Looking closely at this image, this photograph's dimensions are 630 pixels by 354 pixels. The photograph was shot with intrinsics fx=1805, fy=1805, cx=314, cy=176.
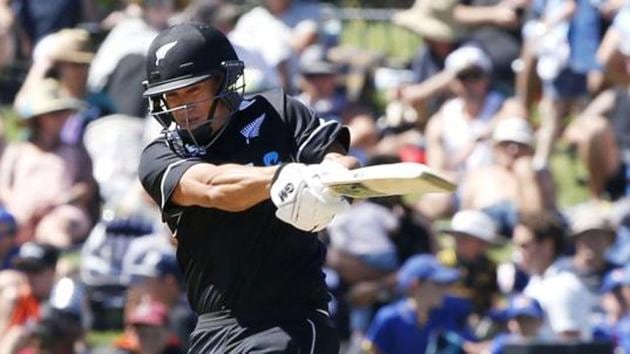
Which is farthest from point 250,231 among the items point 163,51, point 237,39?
point 237,39

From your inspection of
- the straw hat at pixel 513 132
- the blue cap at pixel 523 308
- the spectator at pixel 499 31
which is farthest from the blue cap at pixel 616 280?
the spectator at pixel 499 31

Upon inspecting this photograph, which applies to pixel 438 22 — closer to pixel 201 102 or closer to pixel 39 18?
pixel 39 18


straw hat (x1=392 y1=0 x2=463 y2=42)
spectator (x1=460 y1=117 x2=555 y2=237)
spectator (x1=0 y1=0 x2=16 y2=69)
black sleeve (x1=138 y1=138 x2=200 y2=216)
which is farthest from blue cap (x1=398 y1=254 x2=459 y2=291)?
spectator (x1=0 y1=0 x2=16 y2=69)

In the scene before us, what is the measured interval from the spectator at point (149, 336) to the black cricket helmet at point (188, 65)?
3.59m

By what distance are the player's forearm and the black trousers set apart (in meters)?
0.45

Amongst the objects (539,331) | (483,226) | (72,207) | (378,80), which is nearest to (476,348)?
(539,331)

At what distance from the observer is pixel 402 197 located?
1170 centimetres

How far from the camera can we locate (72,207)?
11.8 metres

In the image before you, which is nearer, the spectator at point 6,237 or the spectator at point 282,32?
the spectator at point 6,237

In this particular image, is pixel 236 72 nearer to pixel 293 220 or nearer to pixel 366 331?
pixel 293 220

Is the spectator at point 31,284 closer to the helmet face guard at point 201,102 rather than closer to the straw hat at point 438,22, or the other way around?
the straw hat at point 438,22

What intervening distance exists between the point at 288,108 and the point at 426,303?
13.7 feet

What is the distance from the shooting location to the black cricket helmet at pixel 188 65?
245 inches

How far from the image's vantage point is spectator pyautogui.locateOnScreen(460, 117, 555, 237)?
11688mm
